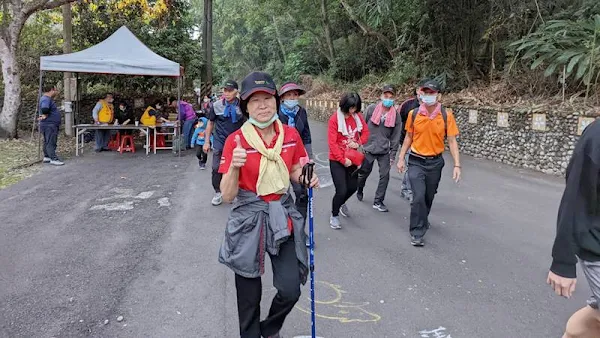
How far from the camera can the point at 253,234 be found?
2879mm

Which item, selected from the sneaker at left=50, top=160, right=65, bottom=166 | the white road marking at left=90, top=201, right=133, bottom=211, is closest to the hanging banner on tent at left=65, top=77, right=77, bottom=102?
the sneaker at left=50, top=160, right=65, bottom=166

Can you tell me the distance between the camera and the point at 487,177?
9648mm

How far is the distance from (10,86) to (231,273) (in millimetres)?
11450

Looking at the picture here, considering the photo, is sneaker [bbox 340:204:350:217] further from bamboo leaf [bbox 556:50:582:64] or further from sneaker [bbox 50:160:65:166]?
sneaker [bbox 50:160:65:166]

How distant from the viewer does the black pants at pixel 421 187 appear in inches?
213

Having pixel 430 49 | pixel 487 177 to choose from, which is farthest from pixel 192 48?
pixel 487 177

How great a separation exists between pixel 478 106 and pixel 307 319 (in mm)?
9856

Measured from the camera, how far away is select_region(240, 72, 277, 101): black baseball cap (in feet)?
9.59

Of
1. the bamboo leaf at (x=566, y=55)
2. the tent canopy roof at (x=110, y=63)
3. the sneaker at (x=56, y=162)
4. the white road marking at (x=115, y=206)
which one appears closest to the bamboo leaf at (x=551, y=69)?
the bamboo leaf at (x=566, y=55)

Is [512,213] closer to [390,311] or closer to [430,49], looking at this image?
[390,311]

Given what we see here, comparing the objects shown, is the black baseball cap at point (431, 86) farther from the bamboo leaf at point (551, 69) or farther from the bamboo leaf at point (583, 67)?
the bamboo leaf at point (551, 69)

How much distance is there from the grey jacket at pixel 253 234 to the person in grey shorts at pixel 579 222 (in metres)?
1.41

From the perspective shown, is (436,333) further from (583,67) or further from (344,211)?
(583,67)

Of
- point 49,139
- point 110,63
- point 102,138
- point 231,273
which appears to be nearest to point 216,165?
point 231,273
